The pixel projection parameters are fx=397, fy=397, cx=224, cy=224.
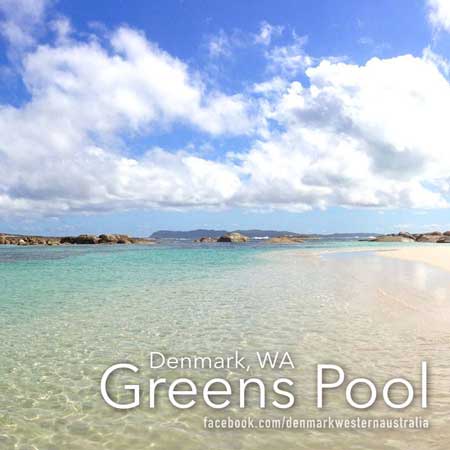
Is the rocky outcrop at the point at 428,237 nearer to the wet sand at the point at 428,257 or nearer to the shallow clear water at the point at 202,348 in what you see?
the wet sand at the point at 428,257

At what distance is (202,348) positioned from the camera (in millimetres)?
11539

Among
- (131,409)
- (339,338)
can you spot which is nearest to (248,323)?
(339,338)

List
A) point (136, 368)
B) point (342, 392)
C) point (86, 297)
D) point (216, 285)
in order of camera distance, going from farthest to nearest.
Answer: point (216, 285)
point (86, 297)
point (136, 368)
point (342, 392)

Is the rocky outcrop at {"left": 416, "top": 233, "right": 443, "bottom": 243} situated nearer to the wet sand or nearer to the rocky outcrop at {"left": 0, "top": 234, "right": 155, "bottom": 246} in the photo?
the wet sand

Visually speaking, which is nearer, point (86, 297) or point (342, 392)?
point (342, 392)

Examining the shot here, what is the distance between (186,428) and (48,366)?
16.4 ft

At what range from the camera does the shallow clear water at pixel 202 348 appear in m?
6.66

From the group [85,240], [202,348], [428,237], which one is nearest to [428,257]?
[202,348]

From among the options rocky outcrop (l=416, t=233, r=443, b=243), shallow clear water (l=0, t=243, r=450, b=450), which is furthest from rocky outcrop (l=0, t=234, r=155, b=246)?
shallow clear water (l=0, t=243, r=450, b=450)

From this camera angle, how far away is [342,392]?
828cm

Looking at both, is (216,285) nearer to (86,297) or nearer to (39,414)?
(86,297)

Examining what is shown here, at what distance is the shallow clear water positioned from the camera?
6.66 m

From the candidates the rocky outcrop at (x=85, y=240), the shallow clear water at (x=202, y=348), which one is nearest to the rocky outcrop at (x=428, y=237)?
the rocky outcrop at (x=85, y=240)

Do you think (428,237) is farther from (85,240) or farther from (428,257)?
(85,240)
